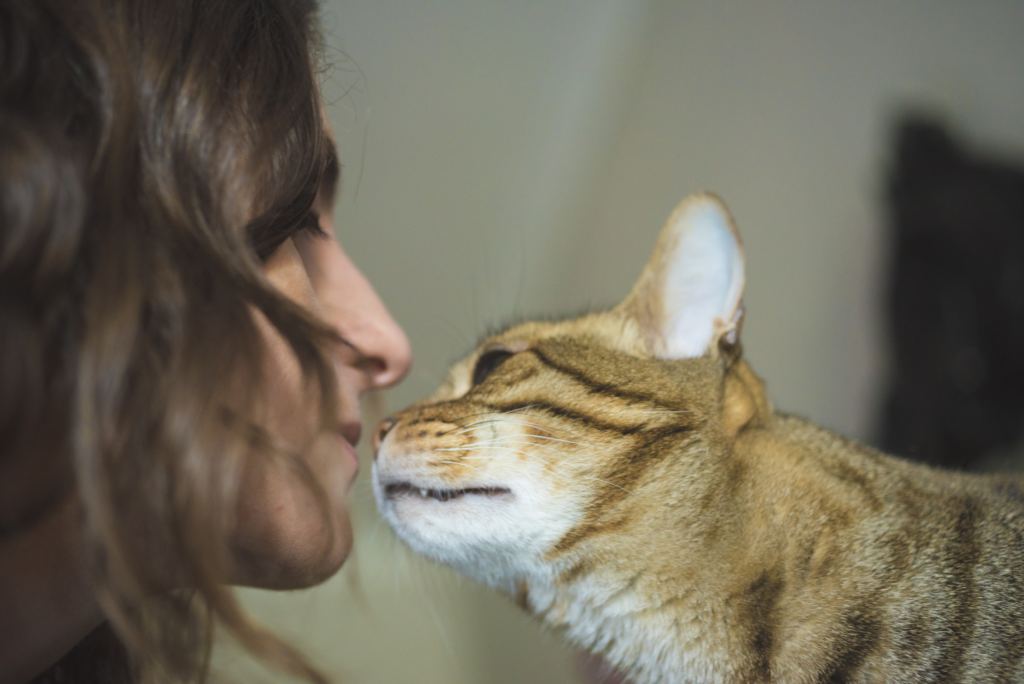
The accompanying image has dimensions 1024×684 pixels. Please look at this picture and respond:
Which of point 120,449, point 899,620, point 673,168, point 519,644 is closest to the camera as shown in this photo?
point 120,449

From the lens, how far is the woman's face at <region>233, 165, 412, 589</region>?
0.60 meters

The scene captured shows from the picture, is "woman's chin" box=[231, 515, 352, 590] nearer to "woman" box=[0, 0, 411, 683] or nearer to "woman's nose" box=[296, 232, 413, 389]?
"woman" box=[0, 0, 411, 683]

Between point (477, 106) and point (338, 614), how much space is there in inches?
48.7

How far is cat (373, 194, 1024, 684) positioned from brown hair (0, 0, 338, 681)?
8.6 inches

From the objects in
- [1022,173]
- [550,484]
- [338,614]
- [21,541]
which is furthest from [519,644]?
[1022,173]

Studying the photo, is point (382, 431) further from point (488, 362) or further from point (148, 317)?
point (148, 317)

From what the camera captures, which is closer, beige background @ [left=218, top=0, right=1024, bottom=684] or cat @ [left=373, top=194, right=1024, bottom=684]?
cat @ [left=373, top=194, right=1024, bottom=684]

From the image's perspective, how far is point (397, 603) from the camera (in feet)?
4.78

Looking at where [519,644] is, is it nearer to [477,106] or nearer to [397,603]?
[397,603]

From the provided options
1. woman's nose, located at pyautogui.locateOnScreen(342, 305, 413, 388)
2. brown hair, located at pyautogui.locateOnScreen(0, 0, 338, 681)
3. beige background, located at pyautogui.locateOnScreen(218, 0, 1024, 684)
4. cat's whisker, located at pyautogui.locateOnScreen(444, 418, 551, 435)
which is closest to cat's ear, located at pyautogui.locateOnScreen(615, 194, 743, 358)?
cat's whisker, located at pyautogui.locateOnScreen(444, 418, 551, 435)

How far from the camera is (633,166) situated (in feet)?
5.39

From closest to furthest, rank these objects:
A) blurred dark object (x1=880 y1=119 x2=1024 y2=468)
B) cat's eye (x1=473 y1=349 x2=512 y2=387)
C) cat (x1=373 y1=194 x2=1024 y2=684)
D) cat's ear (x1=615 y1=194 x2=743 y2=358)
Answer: cat (x1=373 y1=194 x2=1024 y2=684), cat's ear (x1=615 y1=194 x2=743 y2=358), cat's eye (x1=473 y1=349 x2=512 y2=387), blurred dark object (x1=880 y1=119 x2=1024 y2=468)

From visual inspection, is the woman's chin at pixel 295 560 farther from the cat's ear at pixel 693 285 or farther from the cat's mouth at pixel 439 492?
the cat's ear at pixel 693 285

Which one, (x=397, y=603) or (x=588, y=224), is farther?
(x=588, y=224)
